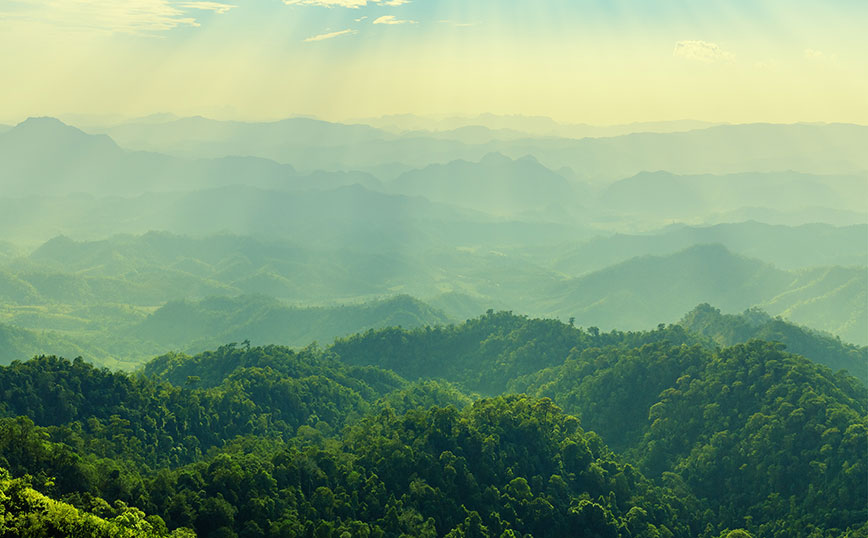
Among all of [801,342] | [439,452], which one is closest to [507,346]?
[801,342]

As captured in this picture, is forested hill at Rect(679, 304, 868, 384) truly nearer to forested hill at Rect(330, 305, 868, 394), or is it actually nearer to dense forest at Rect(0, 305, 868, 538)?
forested hill at Rect(330, 305, 868, 394)

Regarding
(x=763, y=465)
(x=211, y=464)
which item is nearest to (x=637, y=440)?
(x=763, y=465)

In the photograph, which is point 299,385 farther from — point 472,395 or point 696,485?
point 696,485

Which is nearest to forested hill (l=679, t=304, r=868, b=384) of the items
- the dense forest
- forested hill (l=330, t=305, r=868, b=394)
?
forested hill (l=330, t=305, r=868, b=394)

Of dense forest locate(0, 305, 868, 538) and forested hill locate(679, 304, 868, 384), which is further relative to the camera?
forested hill locate(679, 304, 868, 384)

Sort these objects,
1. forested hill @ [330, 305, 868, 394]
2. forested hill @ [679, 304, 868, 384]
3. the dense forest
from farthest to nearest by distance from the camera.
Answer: forested hill @ [330, 305, 868, 394]
forested hill @ [679, 304, 868, 384]
the dense forest

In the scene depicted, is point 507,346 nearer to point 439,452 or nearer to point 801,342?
point 801,342

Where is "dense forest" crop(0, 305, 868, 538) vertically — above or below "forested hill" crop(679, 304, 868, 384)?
above

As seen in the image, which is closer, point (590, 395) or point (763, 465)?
point (763, 465)

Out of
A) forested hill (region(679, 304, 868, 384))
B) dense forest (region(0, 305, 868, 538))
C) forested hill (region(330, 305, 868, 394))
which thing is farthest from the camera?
forested hill (region(330, 305, 868, 394))
